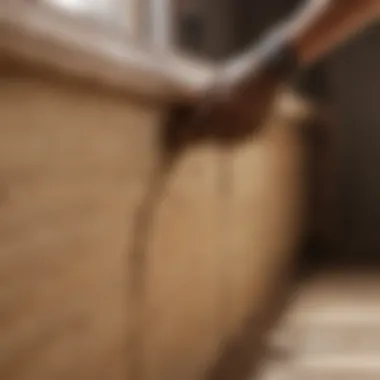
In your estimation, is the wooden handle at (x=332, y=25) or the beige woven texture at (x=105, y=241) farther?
the wooden handle at (x=332, y=25)

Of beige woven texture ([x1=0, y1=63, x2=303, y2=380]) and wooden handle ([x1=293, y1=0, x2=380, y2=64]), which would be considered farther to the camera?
wooden handle ([x1=293, y1=0, x2=380, y2=64])

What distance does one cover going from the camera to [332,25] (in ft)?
2.51

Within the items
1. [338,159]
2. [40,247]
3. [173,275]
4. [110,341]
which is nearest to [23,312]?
[40,247]

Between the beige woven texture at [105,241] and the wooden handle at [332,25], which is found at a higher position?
the wooden handle at [332,25]

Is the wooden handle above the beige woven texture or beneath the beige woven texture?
above

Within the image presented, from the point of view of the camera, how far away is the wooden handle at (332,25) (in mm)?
741

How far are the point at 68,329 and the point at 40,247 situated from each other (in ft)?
0.25

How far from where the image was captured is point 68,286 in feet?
1.89

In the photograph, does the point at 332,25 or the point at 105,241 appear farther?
the point at 332,25

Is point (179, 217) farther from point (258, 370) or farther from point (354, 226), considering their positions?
point (354, 226)

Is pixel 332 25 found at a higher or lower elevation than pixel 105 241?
higher

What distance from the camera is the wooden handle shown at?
741 millimetres

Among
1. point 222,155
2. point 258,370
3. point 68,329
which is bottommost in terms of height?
point 258,370

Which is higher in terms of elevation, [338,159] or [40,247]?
[338,159]
